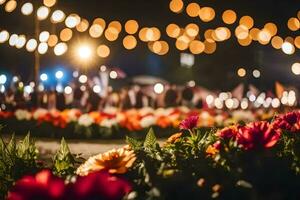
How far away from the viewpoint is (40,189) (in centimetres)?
183

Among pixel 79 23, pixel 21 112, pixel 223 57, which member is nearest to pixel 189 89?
pixel 79 23

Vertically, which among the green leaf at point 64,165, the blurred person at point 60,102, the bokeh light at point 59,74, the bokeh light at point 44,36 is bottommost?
the blurred person at point 60,102

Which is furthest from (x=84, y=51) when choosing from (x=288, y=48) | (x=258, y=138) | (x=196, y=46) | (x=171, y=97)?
(x=258, y=138)

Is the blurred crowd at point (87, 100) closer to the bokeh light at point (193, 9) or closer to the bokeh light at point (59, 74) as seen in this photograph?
the bokeh light at point (193, 9)

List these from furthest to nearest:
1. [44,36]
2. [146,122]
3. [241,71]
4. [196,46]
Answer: [241,71] < [196,46] < [44,36] < [146,122]

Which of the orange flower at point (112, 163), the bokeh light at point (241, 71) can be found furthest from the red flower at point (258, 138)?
the bokeh light at point (241, 71)

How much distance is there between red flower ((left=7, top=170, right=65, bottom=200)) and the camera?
1812 millimetres

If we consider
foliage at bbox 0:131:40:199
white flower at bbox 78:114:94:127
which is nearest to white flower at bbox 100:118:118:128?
white flower at bbox 78:114:94:127

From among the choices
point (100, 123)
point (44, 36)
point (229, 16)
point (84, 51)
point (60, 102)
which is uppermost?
point (229, 16)

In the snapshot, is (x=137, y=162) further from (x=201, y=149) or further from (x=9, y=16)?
(x=9, y=16)

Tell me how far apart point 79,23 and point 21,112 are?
3.80m

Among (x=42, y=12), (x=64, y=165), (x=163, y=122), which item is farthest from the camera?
(x=42, y=12)

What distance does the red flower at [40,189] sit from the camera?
181 cm

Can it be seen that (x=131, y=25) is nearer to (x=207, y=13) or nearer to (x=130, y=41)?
(x=130, y=41)
